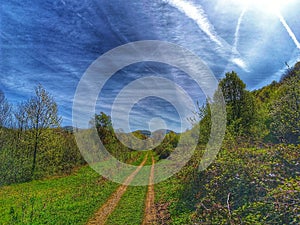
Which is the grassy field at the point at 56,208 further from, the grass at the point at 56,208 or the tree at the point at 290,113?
the tree at the point at 290,113

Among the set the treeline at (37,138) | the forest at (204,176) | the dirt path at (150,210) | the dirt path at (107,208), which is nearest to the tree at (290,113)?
the forest at (204,176)

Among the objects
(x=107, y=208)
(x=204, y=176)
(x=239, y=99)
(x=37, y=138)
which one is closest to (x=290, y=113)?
(x=204, y=176)

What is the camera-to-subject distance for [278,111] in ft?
51.8

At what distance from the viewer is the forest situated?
7879 mm

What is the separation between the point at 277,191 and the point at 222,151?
5177mm

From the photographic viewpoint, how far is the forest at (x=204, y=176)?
25.8ft

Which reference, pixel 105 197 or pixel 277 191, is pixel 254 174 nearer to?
pixel 277 191

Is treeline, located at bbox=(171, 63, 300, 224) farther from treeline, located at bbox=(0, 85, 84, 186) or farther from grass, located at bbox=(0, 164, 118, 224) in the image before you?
treeline, located at bbox=(0, 85, 84, 186)

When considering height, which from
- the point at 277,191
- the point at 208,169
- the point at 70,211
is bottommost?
the point at 70,211

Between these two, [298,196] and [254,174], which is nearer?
[298,196]

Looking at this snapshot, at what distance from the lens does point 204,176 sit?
1198cm

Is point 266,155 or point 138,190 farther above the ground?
point 266,155

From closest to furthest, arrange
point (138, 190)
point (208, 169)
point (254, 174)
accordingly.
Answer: point (254, 174) → point (208, 169) → point (138, 190)

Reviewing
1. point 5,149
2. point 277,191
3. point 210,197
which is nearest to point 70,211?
point 210,197
